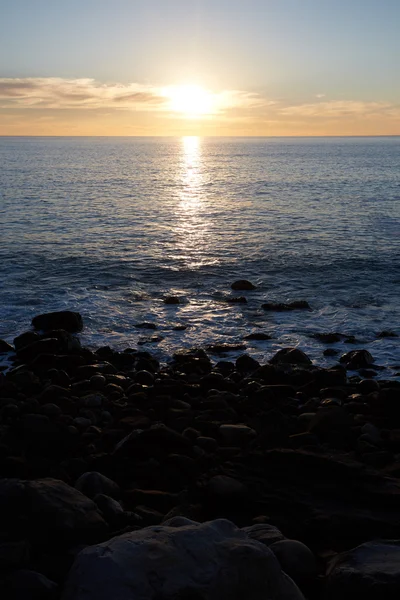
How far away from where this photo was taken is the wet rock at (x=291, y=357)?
1501 centimetres

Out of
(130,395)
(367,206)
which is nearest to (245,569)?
(130,395)

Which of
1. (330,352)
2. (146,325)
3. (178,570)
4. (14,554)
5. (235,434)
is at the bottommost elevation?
(330,352)

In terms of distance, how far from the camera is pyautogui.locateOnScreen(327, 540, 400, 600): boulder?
201 inches

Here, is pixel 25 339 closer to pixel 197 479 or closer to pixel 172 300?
pixel 172 300

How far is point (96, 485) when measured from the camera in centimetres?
775

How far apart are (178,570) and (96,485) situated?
3.08 meters

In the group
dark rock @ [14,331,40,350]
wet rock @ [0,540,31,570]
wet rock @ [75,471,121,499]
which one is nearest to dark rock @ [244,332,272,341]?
dark rock @ [14,331,40,350]

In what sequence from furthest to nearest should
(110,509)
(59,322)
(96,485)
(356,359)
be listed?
(59,322) → (356,359) → (96,485) → (110,509)

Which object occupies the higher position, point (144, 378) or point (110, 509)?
point (110, 509)

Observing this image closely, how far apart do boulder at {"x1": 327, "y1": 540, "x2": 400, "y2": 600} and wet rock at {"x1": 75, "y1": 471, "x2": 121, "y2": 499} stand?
3.12 meters

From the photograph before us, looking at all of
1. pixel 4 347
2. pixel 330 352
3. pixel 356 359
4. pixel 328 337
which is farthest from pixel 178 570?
pixel 328 337

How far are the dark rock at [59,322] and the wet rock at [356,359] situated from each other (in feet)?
26.4

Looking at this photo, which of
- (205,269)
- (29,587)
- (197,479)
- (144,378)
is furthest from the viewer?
(205,269)

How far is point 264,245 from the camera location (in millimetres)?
32750
